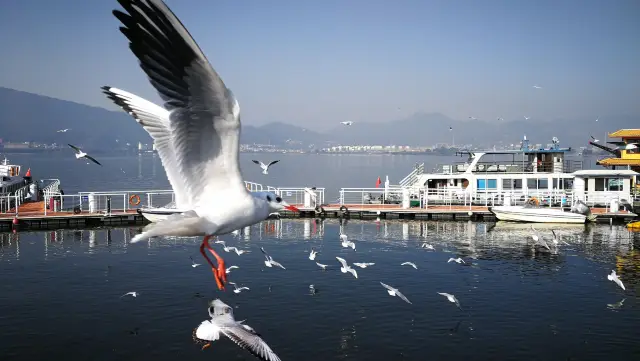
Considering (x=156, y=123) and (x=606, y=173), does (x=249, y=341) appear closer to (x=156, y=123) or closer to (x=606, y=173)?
(x=156, y=123)

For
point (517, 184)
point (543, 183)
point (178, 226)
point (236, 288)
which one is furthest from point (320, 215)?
point (178, 226)

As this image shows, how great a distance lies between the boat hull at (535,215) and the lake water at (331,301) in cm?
→ 508

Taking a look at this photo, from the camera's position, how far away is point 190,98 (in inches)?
222

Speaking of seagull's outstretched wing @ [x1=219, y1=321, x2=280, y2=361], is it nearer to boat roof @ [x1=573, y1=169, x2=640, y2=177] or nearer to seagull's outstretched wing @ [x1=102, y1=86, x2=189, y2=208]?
seagull's outstretched wing @ [x1=102, y1=86, x2=189, y2=208]

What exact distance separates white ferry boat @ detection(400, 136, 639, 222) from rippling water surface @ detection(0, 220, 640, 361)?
10102mm

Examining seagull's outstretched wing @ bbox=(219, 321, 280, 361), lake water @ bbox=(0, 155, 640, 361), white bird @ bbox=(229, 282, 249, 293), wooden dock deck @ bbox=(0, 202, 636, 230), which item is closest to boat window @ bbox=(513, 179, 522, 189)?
wooden dock deck @ bbox=(0, 202, 636, 230)

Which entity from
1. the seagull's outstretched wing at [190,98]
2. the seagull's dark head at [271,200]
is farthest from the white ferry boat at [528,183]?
the seagull's outstretched wing at [190,98]

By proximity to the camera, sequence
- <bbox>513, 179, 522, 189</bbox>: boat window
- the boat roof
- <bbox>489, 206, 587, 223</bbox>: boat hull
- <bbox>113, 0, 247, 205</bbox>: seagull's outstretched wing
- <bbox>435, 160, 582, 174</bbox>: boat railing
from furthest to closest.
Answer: <bbox>513, 179, 522, 189</bbox>: boat window < <bbox>435, 160, 582, 174</bbox>: boat railing < the boat roof < <bbox>489, 206, 587, 223</bbox>: boat hull < <bbox>113, 0, 247, 205</bbox>: seagull's outstretched wing

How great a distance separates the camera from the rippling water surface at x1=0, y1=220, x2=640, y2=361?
14.4 metres

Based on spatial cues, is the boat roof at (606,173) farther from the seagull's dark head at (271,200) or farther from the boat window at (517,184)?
the seagull's dark head at (271,200)

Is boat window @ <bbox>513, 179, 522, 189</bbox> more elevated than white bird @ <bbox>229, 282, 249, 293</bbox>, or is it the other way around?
boat window @ <bbox>513, 179, 522, 189</bbox>

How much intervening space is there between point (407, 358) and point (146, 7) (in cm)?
1121

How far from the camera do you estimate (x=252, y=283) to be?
66.2ft

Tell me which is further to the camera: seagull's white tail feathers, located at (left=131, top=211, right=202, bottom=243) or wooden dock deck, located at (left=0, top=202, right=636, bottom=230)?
wooden dock deck, located at (left=0, top=202, right=636, bottom=230)
